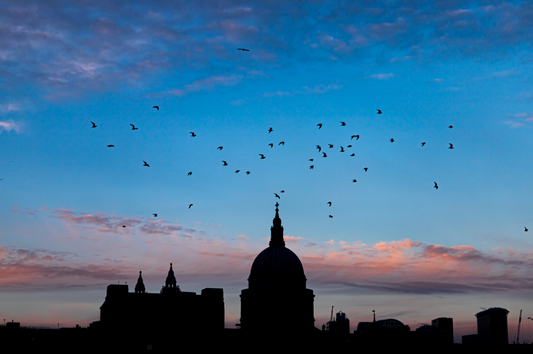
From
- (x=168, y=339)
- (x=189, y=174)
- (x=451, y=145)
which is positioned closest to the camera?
(x=451, y=145)

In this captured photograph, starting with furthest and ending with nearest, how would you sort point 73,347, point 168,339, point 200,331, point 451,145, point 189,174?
point 200,331 → point 168,339 → point 73,347 → point 189,174 → point 451,145

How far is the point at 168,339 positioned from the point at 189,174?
95296 mm

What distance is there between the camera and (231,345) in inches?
7382

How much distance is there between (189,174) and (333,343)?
373 feet

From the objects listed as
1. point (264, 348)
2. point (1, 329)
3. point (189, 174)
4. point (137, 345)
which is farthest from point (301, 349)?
point (189, 174)

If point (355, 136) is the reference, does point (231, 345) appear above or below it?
below

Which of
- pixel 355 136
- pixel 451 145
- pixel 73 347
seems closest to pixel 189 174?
pixel 355 136

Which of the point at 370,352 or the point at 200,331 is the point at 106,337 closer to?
the point at 200,331

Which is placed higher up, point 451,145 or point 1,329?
point 451,145

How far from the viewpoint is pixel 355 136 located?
292 ft

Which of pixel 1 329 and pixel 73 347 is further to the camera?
pixel 1 329

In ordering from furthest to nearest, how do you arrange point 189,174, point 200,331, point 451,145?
point 200,331, point 189,174, point 451,145

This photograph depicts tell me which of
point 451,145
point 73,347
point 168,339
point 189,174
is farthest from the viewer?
point 168,339

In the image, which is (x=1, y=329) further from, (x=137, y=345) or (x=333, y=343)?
(x=333, y=343)
